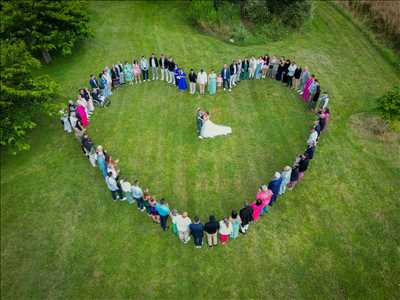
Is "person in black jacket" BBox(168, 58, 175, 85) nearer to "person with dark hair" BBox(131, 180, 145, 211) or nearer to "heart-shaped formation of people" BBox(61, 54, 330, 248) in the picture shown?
"heart-shaped formation of people" BBox(61, 54, 330, 248)

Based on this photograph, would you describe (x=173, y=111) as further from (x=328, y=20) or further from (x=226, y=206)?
(x=328, y=20)

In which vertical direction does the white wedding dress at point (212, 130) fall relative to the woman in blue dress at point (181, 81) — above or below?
below

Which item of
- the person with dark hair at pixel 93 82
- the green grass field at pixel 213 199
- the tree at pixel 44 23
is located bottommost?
the green grass field at pixel 213 199

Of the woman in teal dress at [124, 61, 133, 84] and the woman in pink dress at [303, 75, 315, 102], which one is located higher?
the woman in pink dress at [303, 75, 315, 102]

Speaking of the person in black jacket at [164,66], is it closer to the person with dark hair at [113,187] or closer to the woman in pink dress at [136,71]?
the woman in pink dress at [136,71]

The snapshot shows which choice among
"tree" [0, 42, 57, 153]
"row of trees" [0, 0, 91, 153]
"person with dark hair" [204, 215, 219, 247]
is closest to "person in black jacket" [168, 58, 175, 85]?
"row of trees" [0, 0, 91, 153]

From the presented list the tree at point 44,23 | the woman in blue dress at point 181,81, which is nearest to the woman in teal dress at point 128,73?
the woman in blue dress at point 181,81

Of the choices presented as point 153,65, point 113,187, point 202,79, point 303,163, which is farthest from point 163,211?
point 153,65
